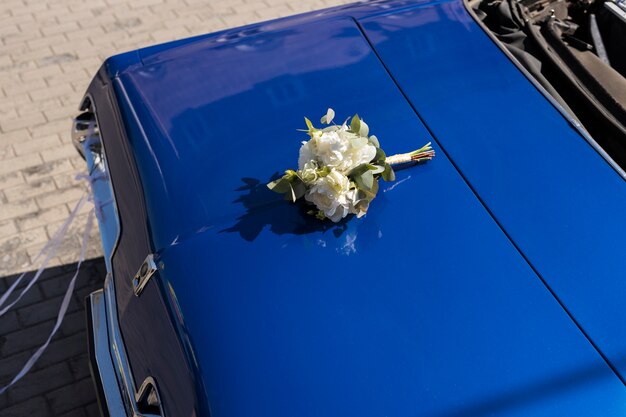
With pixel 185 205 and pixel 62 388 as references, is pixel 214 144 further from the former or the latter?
pixel 62 388

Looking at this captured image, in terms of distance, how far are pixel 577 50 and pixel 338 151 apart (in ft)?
4.15

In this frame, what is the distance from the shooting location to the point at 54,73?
4711 millimetres

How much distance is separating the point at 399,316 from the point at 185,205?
2.39 feet

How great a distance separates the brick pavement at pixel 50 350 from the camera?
9.70 ft

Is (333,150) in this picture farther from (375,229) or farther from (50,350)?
(50,350)

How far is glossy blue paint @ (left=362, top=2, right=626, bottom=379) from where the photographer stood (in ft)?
6.15

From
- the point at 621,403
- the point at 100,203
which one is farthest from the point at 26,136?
the point at 621,403

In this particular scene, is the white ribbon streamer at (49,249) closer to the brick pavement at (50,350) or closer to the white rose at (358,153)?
the brick pavement at (50,350)

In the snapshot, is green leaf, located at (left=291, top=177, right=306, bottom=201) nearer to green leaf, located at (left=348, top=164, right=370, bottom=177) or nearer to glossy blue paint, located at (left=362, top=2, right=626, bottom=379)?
green leaf, located at (left=348, top=164, right=370, bottom=177)

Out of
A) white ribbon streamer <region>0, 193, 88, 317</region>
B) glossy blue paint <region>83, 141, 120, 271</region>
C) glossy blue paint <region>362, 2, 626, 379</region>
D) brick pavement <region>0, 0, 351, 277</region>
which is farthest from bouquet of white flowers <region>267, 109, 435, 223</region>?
brick pavement <region>0, 0, 351, 277</region>

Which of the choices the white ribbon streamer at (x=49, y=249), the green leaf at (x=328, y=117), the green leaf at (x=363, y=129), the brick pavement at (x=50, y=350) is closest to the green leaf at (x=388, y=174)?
the green leaf at (x=363, y=129)

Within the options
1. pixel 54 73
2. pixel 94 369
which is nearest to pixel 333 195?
pixel 94 369

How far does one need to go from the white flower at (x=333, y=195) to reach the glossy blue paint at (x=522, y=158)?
0.40 m

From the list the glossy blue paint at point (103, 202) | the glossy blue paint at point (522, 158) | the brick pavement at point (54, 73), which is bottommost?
the glossy blue paint at point (522, 158)
